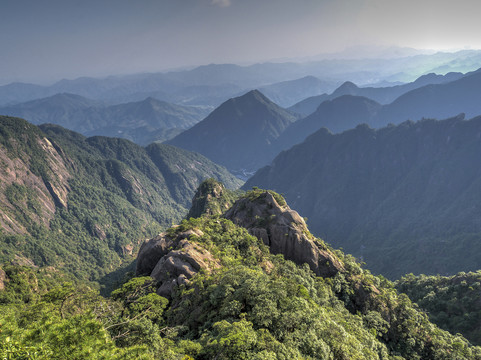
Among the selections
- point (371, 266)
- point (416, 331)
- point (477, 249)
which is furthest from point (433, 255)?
point (416, 331)

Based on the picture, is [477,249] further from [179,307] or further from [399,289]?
[179,307]

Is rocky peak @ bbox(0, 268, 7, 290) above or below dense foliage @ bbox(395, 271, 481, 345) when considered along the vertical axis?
above

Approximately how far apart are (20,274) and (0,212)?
172 meters

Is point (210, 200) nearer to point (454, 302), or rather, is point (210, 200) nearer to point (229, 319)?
point (454, 302)

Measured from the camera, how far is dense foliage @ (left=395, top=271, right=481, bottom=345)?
238 feet

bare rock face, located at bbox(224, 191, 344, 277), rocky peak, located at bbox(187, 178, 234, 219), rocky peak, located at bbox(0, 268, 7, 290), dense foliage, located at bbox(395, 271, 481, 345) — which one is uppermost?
bare rock face, located at bbox(224, 191, 344, 277)

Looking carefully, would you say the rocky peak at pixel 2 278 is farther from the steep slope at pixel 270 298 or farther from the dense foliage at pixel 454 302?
the dense foliage at pixel 454 302

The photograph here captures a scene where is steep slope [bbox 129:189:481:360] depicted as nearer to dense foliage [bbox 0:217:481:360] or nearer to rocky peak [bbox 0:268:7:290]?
dense foliage [bbox 0:217:481:360]

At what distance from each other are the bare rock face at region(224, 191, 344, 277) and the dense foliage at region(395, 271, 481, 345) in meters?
43.3

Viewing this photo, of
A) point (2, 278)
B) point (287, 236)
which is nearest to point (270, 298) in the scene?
point (287, 236)

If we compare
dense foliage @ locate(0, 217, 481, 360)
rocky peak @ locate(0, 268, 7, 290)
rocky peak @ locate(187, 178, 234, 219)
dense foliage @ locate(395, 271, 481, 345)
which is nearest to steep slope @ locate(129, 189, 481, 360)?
dense foliage @ locate(0, 217, 481, 360)

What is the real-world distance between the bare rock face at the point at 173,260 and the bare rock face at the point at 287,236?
17395mm

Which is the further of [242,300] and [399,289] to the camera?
[399,289]

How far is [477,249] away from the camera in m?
168
